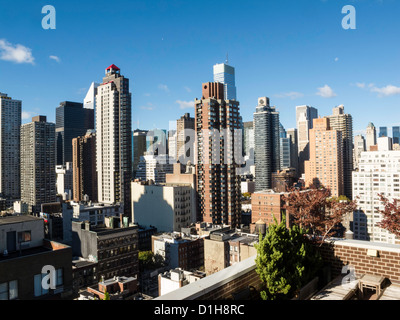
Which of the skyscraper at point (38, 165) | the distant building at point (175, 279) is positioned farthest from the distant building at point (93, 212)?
the skyscraper at point (38, 165)

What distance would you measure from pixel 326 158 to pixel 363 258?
443ft

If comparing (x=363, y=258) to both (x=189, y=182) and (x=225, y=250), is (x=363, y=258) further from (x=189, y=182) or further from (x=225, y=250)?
(x=189, y=182)

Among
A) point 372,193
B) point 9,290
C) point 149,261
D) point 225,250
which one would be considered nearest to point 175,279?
point 225,250

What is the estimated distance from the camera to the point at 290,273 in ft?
27.6

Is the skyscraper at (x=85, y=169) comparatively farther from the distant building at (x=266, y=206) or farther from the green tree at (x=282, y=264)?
the green tree at (x=282, y=264)

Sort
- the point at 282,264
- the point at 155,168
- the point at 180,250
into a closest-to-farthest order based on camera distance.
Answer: the point at 282,264
the point at 180,250
the point at 155,168

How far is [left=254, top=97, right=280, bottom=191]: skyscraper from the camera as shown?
168 meters

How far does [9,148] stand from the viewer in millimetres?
144375

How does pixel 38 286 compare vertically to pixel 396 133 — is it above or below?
below

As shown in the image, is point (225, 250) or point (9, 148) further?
point (9, 148)
